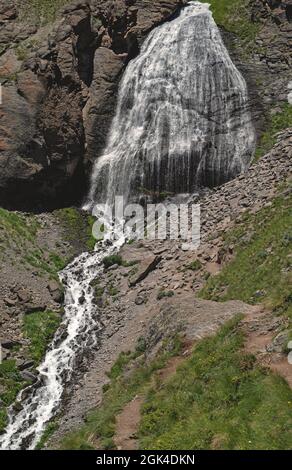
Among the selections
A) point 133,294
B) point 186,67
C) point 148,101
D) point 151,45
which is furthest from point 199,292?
point 151,45

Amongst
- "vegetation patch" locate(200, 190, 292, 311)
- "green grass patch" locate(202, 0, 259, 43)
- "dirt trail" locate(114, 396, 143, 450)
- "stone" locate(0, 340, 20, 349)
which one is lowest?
"stone" locate(0, 340, 20, 349)

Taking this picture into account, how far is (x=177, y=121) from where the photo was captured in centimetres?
5241

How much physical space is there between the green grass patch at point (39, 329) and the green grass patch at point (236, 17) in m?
38.4

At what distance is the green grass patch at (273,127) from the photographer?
167 feet

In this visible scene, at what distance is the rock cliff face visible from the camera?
166 ft

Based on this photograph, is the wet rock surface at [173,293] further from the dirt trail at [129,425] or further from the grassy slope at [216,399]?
the dirt trail at [129,425]

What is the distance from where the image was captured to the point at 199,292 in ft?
114

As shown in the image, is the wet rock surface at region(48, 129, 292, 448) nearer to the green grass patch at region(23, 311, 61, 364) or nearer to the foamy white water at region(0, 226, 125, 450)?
the foamy white water at region(0, 226, 125, 450)

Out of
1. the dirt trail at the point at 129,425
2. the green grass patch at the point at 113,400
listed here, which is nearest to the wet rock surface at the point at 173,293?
the green grass patch at the point at 113,400

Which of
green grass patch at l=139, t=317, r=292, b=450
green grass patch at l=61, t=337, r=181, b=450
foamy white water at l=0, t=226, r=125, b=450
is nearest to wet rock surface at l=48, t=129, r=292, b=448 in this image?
foamy white water at l=0, t=226, r=125, b=450

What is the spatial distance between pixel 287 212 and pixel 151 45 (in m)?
29.3

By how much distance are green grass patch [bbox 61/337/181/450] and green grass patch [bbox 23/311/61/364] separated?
6300 millimetres

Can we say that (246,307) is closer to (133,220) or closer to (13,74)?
(133,220)

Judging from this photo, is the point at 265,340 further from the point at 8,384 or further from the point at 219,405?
the point at 8,384
